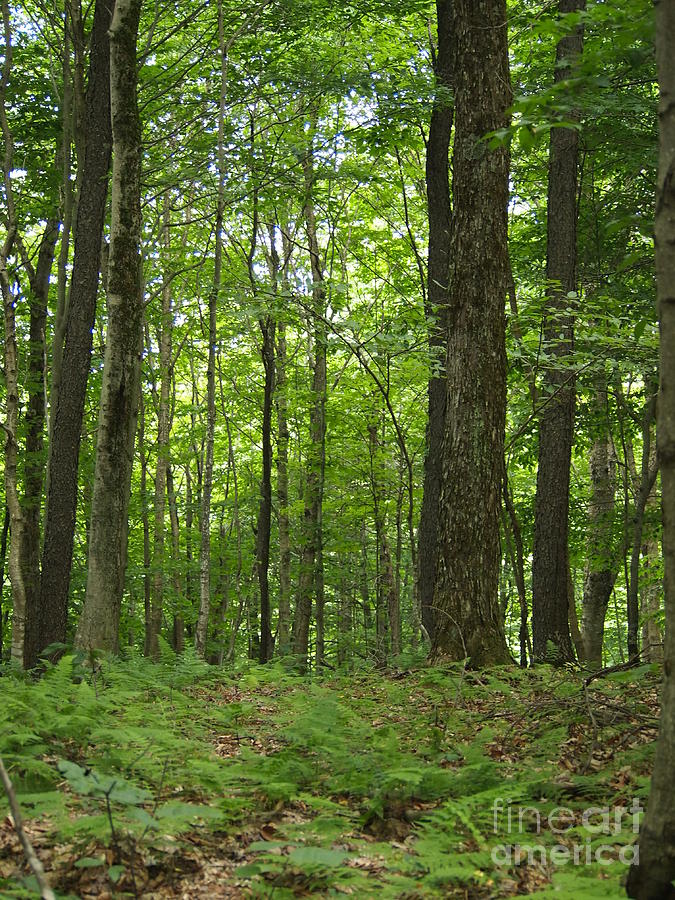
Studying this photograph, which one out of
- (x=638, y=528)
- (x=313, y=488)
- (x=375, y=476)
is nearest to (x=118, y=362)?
→ (x=638, y=528)

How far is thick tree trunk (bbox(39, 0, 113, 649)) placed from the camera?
29.8 feet

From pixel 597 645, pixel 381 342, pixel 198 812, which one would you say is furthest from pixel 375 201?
pixel 198 812

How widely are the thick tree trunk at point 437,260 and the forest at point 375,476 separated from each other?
5 cm

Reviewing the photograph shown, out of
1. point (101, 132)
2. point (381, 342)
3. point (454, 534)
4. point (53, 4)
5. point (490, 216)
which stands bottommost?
point (454, 534)

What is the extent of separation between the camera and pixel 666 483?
2.46 meters

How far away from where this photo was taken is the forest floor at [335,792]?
8.82 ft

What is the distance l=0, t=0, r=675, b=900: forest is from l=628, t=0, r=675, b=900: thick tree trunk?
11mm

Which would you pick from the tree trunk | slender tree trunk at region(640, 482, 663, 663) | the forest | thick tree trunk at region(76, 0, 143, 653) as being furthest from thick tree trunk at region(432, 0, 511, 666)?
Result: the tree trunk

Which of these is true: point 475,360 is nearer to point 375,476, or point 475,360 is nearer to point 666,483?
point 666,483

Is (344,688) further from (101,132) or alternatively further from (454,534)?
(101,132)

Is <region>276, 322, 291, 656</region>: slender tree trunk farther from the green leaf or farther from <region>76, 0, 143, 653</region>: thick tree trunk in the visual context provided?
the green leaf

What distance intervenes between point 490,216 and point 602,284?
17.8ft

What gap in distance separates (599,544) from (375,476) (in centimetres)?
525

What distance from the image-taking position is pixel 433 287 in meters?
10.4
